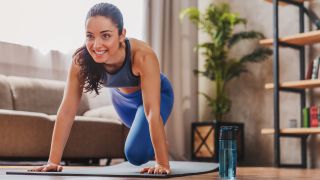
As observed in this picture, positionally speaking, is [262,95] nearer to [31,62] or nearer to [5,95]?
[31,62]

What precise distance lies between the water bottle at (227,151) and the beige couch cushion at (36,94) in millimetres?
2298

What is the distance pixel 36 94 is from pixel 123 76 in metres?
1.96

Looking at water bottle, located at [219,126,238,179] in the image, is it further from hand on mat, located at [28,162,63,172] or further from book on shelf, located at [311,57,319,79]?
book on shelf, located at [311,57,319,79]

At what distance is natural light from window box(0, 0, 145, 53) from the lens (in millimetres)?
3979

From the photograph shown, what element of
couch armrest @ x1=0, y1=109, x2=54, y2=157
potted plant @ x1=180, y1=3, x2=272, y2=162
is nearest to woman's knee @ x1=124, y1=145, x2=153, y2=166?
couch armrest @ x1=0, y1=109, x2=54, y2=157

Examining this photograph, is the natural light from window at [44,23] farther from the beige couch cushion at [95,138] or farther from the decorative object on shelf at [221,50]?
the decorative object on shelf at [221,50]

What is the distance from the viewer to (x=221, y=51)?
4727 millimetres

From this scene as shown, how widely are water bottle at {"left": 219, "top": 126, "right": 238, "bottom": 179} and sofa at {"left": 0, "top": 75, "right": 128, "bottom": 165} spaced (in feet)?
5.65

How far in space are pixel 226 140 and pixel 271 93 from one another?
117 inches

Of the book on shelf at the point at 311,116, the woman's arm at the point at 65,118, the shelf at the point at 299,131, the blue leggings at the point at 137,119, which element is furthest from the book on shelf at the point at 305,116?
the woman's arm at the point at 65,118

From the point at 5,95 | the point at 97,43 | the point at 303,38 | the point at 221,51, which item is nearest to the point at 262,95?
the point at 221,51

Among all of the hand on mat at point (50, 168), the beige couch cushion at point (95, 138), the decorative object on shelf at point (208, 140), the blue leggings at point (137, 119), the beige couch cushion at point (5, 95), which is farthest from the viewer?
the decorative object on shelf at point (208, 140)

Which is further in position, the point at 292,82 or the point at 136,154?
the point at 292,82

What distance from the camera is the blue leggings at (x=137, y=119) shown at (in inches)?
95.8
